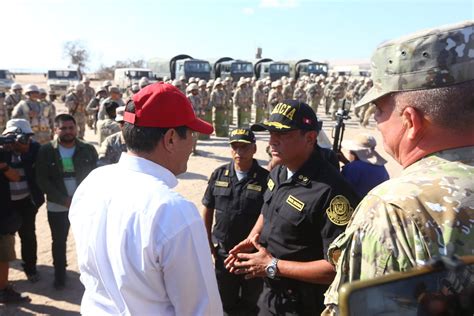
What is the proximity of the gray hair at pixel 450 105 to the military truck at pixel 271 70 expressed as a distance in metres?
26.3

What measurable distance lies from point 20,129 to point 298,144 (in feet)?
10.6

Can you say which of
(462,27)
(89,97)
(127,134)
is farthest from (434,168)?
(89,97)

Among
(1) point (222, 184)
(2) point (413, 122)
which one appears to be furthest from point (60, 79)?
(2) point (413, 122)

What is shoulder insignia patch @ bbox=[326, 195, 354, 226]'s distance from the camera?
2016mm

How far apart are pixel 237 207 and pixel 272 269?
4.29 feet

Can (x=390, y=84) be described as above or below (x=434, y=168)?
above

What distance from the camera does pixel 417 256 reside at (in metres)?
1.00

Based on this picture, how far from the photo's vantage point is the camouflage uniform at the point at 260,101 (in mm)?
15906

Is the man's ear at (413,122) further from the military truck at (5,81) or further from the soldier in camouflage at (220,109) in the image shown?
the military truck at (5,81)

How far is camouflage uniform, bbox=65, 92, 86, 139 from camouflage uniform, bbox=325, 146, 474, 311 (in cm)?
1066

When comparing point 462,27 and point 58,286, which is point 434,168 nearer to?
point 462,27

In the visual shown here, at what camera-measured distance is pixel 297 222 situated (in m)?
2.16

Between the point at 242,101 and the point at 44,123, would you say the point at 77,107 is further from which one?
the point at 242,101

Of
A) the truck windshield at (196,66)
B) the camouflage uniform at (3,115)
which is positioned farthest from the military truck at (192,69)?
the camouflage uniform at (3,115)
